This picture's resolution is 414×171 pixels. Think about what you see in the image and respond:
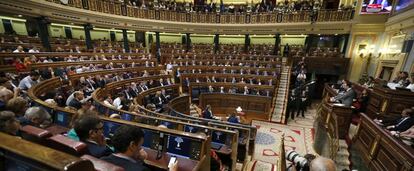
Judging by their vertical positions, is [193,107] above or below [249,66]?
below

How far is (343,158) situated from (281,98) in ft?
16.3

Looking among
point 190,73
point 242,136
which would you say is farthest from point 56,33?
point 242,136

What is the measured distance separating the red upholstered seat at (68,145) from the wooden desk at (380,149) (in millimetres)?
3050

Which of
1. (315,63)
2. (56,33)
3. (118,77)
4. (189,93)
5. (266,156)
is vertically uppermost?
(56,33)

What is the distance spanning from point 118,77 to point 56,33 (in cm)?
989

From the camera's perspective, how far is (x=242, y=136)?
4219 mm

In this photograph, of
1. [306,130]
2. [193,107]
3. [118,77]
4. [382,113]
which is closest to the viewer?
[382,113]

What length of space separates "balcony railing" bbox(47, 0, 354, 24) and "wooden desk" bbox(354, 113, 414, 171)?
930 centimetres

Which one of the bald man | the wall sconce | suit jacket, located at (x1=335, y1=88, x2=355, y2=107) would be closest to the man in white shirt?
the bald man

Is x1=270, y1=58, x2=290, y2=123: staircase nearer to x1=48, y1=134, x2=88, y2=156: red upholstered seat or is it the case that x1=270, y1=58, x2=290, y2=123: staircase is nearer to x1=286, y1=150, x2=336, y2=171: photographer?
x1=286, y1=150, x2=336, y2=171: photographer

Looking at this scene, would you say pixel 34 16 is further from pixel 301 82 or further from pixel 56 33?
pixel 301 82

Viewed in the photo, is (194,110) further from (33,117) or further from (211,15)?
(211,15)

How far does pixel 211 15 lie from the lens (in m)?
13.7

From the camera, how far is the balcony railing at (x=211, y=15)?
9898mm
